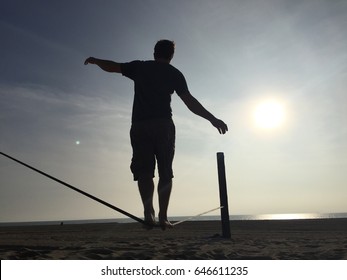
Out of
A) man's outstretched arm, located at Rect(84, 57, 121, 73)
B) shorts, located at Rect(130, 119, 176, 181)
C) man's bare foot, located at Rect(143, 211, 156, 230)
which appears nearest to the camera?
man's bare foot, located at Rect(143, 211, 156, 230)

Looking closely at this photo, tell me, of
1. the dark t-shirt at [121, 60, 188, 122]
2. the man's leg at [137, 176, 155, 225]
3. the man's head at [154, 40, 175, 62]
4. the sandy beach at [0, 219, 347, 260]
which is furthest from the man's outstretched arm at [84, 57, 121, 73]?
the sandy beach at [0, 219, 347, 260]

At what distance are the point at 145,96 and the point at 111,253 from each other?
245 cm

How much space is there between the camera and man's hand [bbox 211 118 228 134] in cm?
395

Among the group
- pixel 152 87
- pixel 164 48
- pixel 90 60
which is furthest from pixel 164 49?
pixel 90 60

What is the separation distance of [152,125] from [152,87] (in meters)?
0.47

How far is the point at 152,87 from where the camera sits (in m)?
4.03

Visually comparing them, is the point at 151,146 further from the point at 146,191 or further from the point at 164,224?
the point at 164,224

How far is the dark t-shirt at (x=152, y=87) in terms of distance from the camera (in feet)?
13.0

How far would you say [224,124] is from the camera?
13.1ft

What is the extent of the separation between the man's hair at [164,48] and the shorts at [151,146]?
0.87m

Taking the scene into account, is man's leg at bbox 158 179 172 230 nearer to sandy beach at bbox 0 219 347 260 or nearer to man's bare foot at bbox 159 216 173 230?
man's bare foot at bbox 159 216 173 230

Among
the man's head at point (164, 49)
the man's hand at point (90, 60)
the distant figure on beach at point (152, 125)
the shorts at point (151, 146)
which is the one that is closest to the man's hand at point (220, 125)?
the distant figure on beach at point (152, 125)

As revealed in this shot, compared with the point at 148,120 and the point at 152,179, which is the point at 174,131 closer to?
the point at 148,120

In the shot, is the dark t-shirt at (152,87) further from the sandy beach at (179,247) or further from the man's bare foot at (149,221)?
the sandy beach at (179,247)
